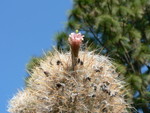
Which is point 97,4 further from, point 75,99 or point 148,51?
Answer: point 75,99

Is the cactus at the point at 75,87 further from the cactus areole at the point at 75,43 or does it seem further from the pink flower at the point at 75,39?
the pink flower at the point at 75,39


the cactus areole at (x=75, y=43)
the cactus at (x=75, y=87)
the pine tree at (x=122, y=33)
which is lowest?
the cactus at (x=75, y=87)

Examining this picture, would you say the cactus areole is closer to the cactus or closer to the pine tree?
the cactus

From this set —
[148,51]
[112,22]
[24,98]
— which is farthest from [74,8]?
[24,98]

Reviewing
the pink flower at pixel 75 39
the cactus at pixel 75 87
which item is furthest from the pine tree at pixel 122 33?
the pink flower at pixel 75 39

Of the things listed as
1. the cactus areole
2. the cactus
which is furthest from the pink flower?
the cactus

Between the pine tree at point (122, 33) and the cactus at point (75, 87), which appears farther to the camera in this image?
the pine tree at point (122, 33)
